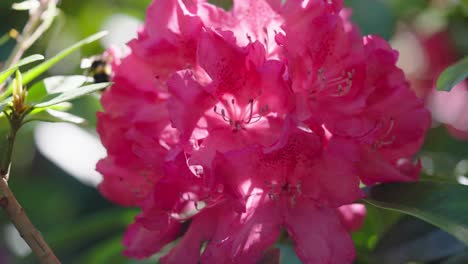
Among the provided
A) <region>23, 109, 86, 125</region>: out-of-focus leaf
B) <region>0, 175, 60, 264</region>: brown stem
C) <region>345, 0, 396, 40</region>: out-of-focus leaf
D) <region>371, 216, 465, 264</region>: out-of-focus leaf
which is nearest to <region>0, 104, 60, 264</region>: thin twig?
<region>0, 175, 60, 264</region>: brown stem

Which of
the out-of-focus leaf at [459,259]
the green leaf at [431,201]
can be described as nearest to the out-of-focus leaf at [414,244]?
the out-of-focus leaf at [459,259]

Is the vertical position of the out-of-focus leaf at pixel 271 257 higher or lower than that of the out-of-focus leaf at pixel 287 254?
higher

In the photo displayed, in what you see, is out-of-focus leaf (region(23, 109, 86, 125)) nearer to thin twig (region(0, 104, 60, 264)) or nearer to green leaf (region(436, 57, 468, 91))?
thin twig (region(0, 104, 60, 264))

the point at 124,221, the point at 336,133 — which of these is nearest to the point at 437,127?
the point at 124,221

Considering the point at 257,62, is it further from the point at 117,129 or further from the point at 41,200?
the point at 41,200

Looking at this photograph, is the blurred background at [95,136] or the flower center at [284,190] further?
the blurred background at [95,136]

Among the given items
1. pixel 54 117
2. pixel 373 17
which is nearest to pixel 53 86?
pixel 54 117

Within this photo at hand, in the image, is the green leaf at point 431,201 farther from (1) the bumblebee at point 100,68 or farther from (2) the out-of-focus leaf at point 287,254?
(1) the bumblebee at point 100,68
